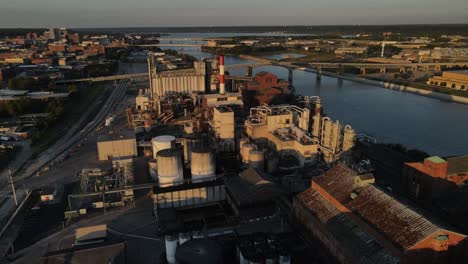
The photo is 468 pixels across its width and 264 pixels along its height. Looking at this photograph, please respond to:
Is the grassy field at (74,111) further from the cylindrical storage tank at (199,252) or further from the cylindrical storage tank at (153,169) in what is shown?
the cylindrical storage tank at (199,252)

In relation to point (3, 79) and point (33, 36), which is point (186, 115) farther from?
point (33, 36)

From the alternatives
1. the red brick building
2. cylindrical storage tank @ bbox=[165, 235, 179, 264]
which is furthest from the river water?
cylindrical storage tank @ bbox=[165, 235, 179, 264]

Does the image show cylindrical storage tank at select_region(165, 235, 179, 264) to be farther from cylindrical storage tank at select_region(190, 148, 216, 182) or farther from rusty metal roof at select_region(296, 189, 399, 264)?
cylindrical storage tank at select_region(190, 148, 216, 182)

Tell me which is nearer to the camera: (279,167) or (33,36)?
(279,167)

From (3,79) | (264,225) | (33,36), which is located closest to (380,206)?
(264,225)

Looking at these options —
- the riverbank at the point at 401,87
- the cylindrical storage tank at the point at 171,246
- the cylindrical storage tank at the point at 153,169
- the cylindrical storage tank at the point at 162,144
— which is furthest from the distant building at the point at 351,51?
the cylindrical storage tank at the point at 171,246

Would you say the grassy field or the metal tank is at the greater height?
the metal tank

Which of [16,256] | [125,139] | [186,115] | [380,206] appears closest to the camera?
[380,206]
